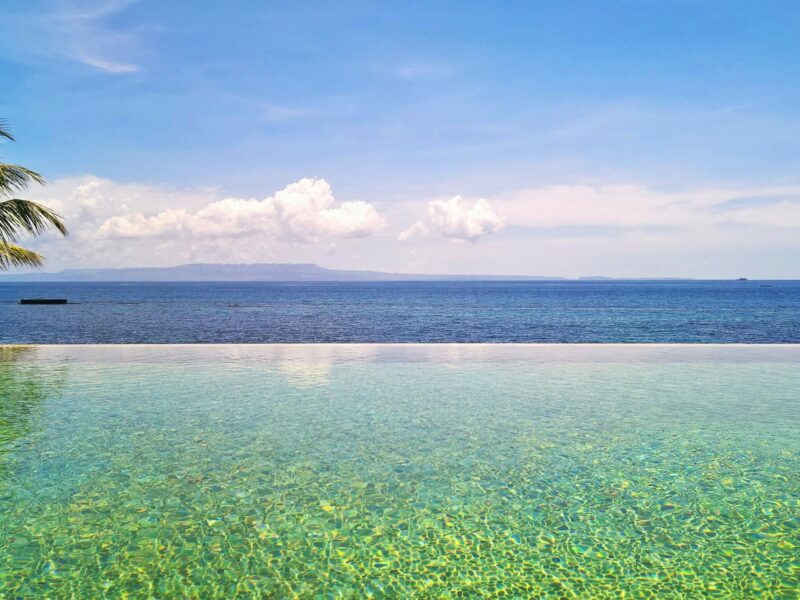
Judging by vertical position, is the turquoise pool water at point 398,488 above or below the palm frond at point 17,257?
Answer: below

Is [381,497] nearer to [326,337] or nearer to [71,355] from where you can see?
[71,355]

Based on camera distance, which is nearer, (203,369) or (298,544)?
(298,544)

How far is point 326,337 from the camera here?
2994 cm

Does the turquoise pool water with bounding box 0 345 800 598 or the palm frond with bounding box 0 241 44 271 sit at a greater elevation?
the palm frond with bounding box 0 241 44 271

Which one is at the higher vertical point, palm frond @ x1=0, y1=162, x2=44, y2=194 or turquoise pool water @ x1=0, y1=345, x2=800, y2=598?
palm frond @ x1=0, y1=162, x2=44, y2=194

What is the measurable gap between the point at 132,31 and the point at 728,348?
19409mm

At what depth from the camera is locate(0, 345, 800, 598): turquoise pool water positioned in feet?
12.4

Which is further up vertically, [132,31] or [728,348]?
[132,31]

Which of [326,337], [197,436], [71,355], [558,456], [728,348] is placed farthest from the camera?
[326,337]

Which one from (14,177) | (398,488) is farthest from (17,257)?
(398,488)

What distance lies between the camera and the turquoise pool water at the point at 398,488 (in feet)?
12.4

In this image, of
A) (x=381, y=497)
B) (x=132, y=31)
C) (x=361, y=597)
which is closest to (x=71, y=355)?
(x=132, y=31)

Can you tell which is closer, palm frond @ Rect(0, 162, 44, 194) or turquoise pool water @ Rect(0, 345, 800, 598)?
turquoise pool water @ Rect(0, 345, 800, 598)

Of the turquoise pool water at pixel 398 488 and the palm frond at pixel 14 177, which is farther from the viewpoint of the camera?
the palm frond at pixel 14 177
